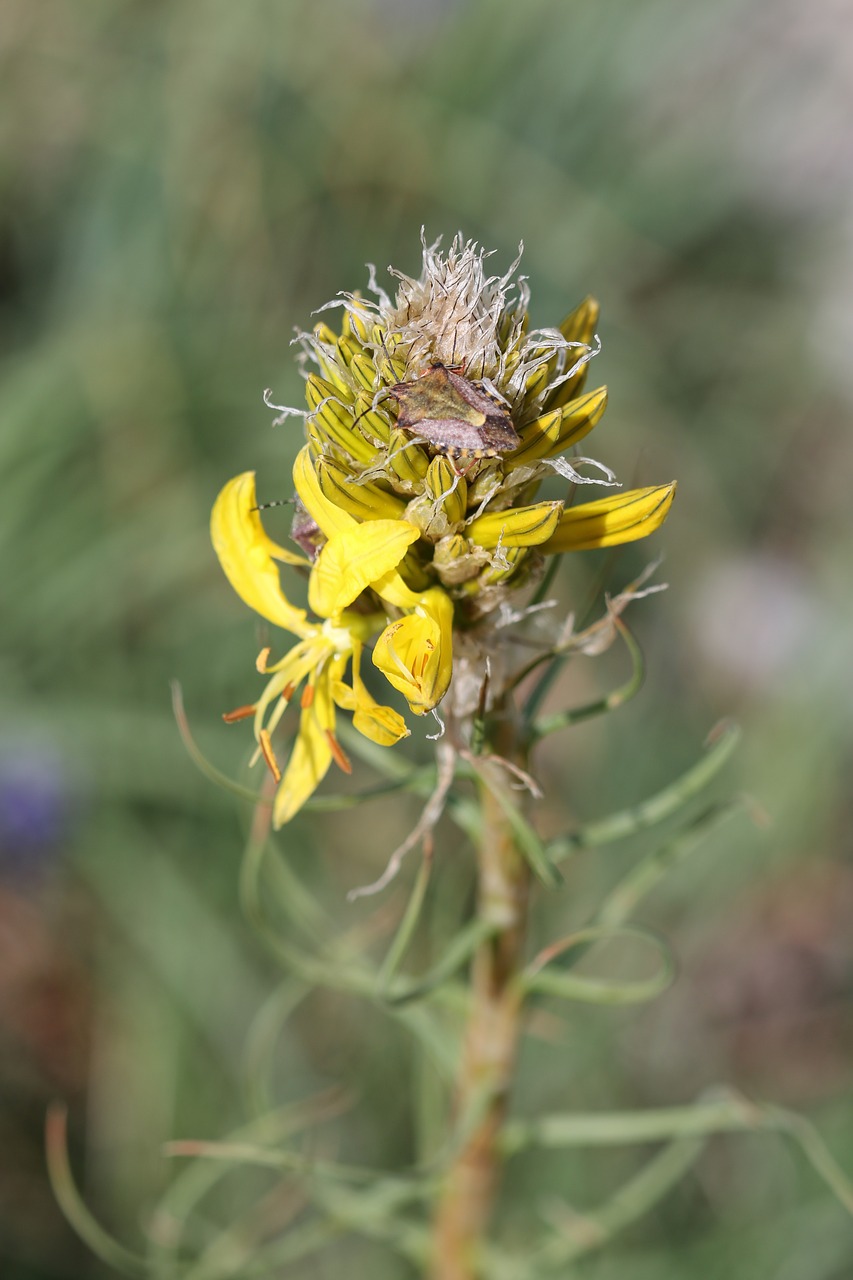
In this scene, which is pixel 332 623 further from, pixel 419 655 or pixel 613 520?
pixel 613 520

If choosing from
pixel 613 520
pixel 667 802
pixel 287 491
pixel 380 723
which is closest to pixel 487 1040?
pixel 667 802

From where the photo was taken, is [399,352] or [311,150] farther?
[311,150]

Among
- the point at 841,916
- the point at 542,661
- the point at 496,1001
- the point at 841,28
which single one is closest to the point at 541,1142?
the point at 496,1001

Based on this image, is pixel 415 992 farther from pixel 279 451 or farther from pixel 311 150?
pixel 311 150

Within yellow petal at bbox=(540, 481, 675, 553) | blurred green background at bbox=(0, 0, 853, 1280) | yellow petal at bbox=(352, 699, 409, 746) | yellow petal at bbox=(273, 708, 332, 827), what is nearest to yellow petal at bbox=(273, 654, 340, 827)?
yellow petal at bbox=(273, 708, 332, 827)

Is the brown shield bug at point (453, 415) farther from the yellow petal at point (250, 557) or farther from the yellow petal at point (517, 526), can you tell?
the yellow petal at point (250, 557)

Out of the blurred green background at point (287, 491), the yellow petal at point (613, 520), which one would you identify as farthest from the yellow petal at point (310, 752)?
the blurred green background at point (287, 491)

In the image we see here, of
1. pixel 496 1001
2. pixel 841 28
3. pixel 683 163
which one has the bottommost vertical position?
pixel 496 1001

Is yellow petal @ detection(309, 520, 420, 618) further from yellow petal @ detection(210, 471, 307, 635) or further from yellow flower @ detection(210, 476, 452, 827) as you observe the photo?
yellow petal @ detection(210, 471, 307, 635)
